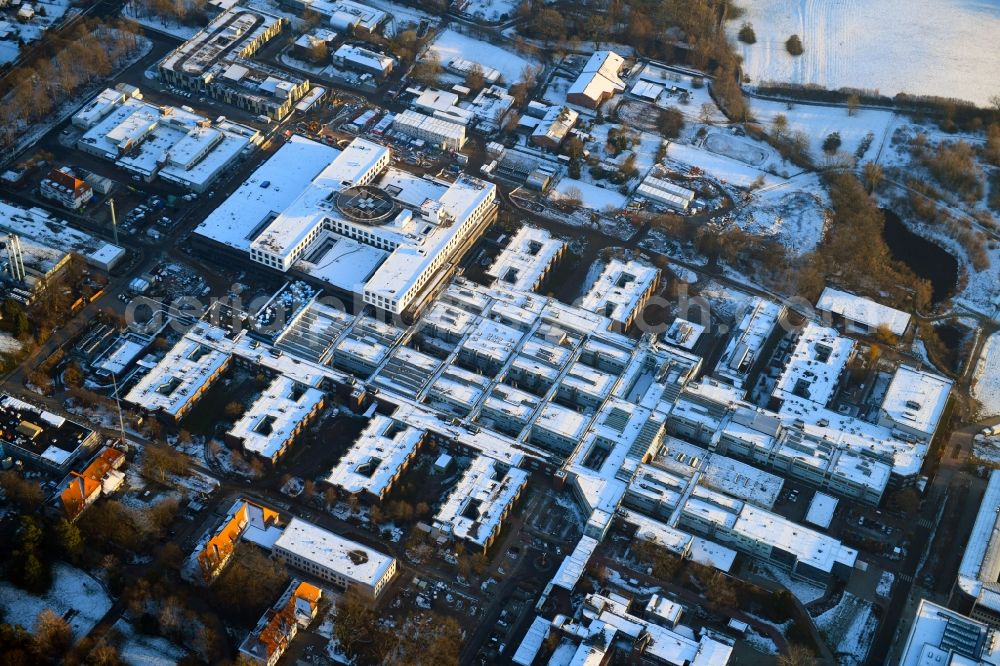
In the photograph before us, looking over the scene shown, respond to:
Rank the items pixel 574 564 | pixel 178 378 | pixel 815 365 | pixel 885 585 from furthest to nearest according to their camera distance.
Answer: pixel 815 365 → pixel 178 378 → pixel 885 585 → pixel 574 564

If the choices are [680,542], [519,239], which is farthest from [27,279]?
[680,542]

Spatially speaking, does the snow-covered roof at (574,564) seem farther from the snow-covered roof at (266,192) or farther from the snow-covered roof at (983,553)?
the snow-covered roof at (266,192)

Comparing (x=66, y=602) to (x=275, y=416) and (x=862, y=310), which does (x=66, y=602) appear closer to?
(x=275, y=416)

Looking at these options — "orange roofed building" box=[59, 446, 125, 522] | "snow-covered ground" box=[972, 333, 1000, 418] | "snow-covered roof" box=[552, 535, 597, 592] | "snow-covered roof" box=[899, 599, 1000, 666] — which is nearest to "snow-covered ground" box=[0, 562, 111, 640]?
"orange roofed building" box=[59, 446, 125, 522]

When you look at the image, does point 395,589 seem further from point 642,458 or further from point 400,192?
point 400,192

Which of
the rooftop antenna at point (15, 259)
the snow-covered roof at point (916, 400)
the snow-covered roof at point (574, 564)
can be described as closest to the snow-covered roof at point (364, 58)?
the rooftop antenna at point (15, 259)

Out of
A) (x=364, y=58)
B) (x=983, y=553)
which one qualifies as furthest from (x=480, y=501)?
(x=364, y=58)
